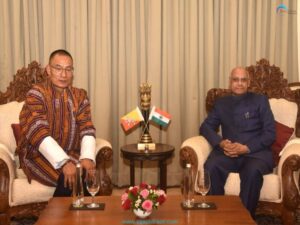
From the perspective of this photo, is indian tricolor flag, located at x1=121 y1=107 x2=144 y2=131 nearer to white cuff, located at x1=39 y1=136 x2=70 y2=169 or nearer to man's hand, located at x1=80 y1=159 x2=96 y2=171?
man's hand, located at x1=80 y1=159 x2=96 y2=171

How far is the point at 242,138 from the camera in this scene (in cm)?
355

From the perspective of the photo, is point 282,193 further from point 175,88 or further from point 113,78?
point 113,78

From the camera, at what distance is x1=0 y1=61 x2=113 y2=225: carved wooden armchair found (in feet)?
9.77

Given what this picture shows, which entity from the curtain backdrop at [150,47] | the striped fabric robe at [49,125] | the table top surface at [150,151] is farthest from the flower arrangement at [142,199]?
the curtain backdrop at [150,47]

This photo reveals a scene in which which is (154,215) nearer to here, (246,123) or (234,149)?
(234,149)

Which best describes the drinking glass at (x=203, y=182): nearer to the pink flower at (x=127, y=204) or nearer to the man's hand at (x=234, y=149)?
the pink flower at (x=127, y=204)

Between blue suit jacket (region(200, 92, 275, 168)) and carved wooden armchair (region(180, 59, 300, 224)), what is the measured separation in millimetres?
123

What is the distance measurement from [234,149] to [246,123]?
29 cm

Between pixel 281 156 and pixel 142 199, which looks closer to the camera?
pixel 142 199

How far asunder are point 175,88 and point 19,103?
1.55 m

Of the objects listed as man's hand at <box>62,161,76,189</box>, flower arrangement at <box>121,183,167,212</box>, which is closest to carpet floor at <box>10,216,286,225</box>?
man's hand at <box>62,161,76,189</box>

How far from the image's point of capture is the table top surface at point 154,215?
2.26 meters

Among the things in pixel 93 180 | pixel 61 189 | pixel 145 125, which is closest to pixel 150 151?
pixel 145 125

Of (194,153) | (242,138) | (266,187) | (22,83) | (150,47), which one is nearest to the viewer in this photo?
(266,187)
